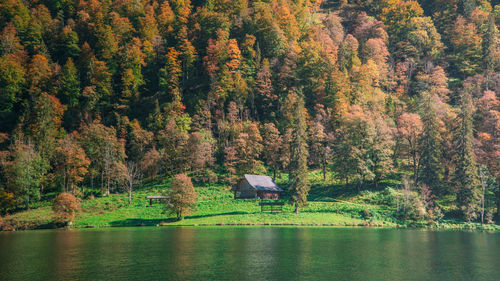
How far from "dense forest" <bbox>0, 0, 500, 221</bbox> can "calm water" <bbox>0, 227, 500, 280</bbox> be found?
90.1 ft

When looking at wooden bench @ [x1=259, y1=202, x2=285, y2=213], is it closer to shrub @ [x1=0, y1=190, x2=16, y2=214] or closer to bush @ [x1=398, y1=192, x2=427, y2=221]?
bush @ [x1=398, y1=192, x2=427, y2=221]

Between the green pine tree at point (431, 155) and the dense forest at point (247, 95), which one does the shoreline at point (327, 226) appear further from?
the green pine tree at point (431, 155)

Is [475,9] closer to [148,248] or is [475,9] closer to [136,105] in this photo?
[136,105]

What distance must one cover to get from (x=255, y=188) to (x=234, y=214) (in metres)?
12.5

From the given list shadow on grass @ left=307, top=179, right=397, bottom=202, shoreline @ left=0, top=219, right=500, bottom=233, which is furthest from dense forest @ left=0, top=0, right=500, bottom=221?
shoreline @ left=0, top=219, right=500, bottom=233

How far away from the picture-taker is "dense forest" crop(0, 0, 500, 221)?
86562 mm

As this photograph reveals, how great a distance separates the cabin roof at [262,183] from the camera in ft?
293

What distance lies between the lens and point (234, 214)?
76562 millimetres

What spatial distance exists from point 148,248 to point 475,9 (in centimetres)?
14839

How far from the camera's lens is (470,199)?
72.1 meters

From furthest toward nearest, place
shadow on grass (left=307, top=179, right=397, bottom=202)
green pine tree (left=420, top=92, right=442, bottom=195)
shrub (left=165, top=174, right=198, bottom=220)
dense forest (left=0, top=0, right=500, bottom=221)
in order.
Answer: shadow on grass (left=307, top=179, right=397, bottom=202) → dense forest (left=0, top=0, right=500, bottom=221) → green pine tree (left=420, top=92, right=442, bottom=195) → shrub (left=165, top=174, right=198, bottom=220)

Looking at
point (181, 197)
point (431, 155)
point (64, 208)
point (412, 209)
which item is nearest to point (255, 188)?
point (181, 197)

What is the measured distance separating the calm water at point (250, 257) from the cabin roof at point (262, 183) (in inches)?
1293

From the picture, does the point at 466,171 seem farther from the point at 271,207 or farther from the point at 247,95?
the point at 247,95
